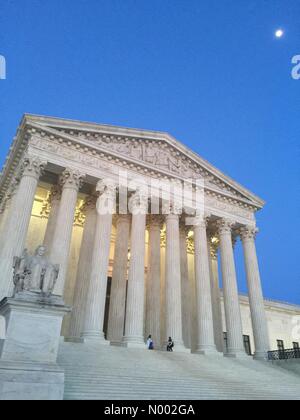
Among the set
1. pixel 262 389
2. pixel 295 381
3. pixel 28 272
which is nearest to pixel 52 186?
pixel 28 272

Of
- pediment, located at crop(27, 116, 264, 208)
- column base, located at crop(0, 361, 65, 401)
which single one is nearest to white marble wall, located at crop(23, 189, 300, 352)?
pediment, located at crop(27, 116, 264, 208)

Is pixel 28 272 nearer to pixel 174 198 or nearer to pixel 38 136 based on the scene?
pixel 38 136

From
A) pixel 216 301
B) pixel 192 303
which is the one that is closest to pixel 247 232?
pixel 216 301

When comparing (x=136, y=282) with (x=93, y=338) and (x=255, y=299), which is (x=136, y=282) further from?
(x=255, y=299)

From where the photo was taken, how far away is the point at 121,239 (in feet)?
87.2

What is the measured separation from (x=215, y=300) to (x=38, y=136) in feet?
67.3

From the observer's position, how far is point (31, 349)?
9602 mm

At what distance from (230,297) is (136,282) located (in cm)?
890

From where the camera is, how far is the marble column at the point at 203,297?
24141 millimetres

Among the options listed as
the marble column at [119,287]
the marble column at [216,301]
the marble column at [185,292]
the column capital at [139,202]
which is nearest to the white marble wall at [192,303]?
the marble column at [185,292]

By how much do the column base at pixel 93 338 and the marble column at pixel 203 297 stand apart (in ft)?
26.1

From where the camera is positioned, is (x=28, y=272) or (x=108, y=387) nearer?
(x=28, y=272)

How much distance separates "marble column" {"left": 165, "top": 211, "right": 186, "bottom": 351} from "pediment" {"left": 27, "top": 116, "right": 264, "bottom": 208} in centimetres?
462

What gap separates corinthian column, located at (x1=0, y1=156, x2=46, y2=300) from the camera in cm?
1812
